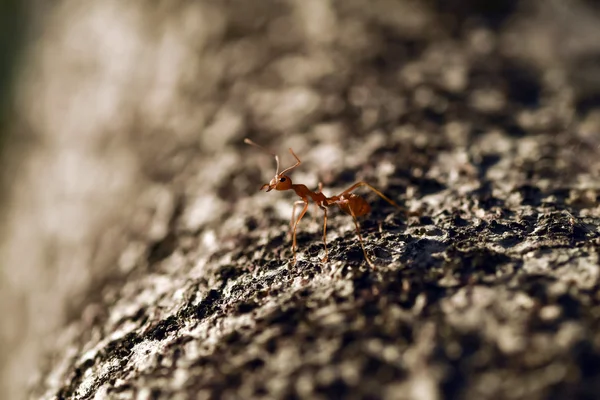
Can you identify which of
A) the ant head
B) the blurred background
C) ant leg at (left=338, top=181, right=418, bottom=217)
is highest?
the blurred background

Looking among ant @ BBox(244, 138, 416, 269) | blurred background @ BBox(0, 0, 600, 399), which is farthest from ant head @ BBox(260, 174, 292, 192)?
blurred background @ BBox(0, 0, 600, 399)

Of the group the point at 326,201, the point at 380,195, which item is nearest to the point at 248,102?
the point at 326,201

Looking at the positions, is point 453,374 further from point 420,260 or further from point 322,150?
point 322,150

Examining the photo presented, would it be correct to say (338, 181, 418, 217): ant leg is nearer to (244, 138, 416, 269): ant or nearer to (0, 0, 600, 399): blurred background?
(244, 138, 416, 269): ant

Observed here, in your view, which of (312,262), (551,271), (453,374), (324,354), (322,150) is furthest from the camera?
(322,150)

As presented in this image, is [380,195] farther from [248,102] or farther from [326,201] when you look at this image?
[248,102]

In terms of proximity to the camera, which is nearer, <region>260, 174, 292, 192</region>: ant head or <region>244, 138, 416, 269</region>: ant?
<region>244, 138, 416, 269</region>: ant

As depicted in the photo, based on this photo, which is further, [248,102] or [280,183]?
[248,102]

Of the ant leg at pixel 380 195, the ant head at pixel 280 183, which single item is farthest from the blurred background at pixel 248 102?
the ant leg at pixel 380 195

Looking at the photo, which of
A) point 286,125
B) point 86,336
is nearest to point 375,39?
point 286,125
